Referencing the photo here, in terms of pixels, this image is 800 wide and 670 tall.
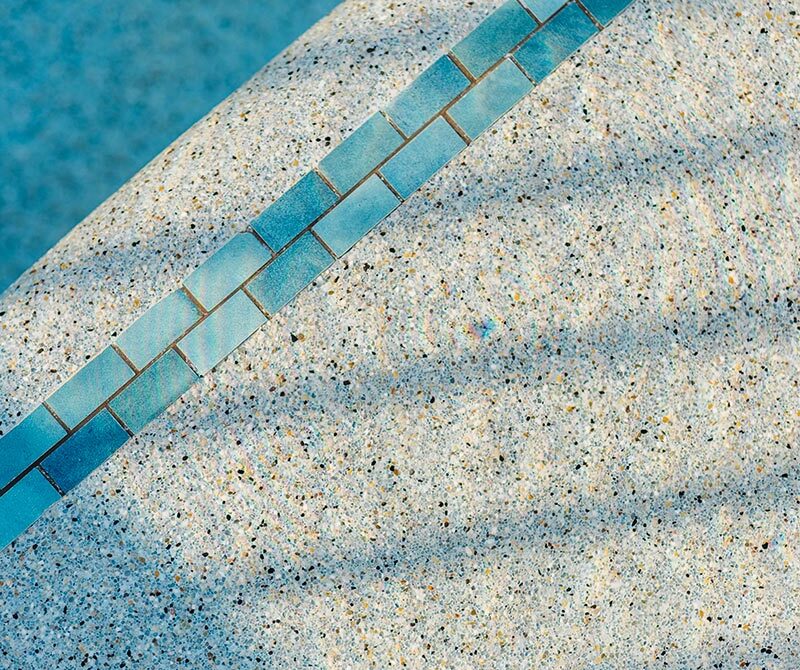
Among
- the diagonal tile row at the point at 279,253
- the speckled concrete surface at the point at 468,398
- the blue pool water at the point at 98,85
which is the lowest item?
the speckled concrete surface at the point at 468,398

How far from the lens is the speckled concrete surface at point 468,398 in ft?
6.93

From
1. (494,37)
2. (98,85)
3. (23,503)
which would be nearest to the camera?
(23,503)

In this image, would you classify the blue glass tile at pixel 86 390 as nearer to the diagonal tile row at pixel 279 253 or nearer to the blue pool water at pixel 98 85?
the diagonal tile row at pixel 279 253

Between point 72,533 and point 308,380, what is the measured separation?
2.44 ft

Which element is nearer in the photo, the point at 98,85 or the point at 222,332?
the point at 222,332

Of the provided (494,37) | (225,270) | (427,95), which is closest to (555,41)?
(494,37)

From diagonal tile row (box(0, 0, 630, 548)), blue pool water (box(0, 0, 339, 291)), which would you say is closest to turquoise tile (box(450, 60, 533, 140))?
diagonal tile row (box(0, 0, 630, 548))

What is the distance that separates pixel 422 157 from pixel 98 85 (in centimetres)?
107

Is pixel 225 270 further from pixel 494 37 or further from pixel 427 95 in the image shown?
pixel 494 37

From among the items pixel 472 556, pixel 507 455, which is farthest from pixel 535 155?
pixel 472 556

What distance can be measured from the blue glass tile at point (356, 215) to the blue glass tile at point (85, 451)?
760 mm

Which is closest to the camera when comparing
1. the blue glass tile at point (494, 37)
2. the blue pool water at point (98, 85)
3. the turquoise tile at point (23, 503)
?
the turquoise tile at point (23, 503)

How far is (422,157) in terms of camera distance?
86.0 inches

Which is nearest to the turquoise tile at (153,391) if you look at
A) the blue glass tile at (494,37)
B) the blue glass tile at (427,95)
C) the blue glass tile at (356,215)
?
the blue glass tile at (356,215)
